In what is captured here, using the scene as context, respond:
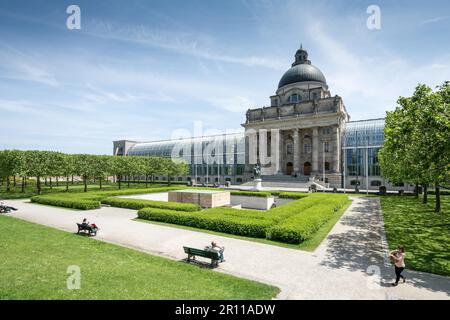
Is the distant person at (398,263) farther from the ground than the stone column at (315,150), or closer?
closer

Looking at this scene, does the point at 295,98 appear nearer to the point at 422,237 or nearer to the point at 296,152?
the point at 296,152

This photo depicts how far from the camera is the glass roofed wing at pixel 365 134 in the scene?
62966mm

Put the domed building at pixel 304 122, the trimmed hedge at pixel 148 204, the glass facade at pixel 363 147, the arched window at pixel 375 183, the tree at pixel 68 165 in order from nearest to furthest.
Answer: the trimmed hedge at pixel 148 204, the tree at pixel 68 165, the arched window at pixel 375 183, the glass facade at pixel 363 147, the domed building at pixel 304 122

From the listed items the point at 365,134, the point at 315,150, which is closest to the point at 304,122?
the point at 315,150

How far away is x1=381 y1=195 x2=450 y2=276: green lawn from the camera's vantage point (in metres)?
11.9

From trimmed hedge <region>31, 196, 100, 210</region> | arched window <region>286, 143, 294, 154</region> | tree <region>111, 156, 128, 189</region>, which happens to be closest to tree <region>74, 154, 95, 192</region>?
tree <region>111, 156, 128, 189</region>

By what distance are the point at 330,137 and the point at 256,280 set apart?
60.4 meters

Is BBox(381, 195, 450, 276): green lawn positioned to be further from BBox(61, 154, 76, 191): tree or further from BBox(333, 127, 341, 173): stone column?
BBox(61, 154, 76, 191): tree

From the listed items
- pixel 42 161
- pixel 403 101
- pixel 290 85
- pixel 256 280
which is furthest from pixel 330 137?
pixel 42 161

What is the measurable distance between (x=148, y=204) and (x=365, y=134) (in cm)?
6084

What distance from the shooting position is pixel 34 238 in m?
15.6

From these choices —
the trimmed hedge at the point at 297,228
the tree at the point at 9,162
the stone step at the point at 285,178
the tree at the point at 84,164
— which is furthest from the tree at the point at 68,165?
the trimmed hedge at the point at 297,228

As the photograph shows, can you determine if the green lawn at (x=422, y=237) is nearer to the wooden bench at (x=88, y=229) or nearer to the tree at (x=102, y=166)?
the wooden bench at (x=88, y=229)
